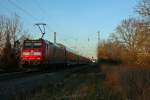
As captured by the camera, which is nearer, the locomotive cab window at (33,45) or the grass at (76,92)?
the grass at (76,92)

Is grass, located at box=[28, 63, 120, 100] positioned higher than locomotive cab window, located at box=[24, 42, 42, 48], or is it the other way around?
locomotive cab window, located at box=[24, 42, 42, 48]

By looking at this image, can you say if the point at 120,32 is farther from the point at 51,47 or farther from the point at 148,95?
the point at 148,95

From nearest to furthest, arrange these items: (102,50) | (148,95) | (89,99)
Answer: (148,95)
(89,99)
(102,50)

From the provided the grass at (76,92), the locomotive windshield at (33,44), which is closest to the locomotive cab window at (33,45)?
the locomotive windshield at (33,44)

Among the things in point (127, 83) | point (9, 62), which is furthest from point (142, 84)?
point (9, 62)

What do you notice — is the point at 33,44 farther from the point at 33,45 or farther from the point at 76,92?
the point at 76,92

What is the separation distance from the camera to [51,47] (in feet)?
146

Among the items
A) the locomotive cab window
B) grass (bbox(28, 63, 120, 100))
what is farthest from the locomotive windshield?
grass (bbox(28, 63, 120, 100))

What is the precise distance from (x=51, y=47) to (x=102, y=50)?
73.0 meters

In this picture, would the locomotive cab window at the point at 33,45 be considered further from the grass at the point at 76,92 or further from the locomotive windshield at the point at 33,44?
the grass at the point at 76,92

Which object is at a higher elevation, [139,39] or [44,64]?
[139,39]

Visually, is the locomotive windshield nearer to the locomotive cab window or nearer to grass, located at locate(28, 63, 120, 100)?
the locomotive cab window

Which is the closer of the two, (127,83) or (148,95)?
(148,95)

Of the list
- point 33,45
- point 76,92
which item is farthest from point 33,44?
point 76,92
